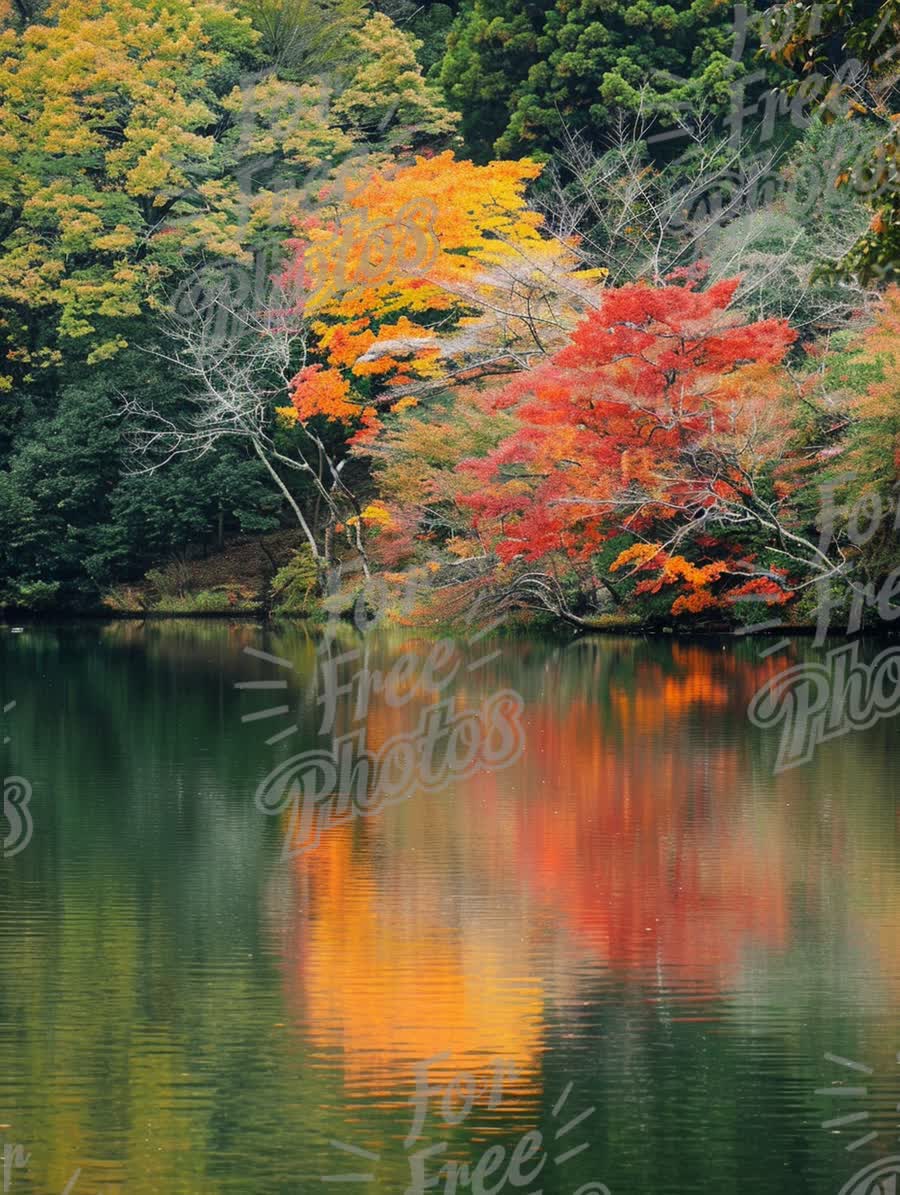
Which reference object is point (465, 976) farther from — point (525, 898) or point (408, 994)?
point (525, 898)

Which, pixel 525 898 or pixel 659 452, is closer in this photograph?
pixel 525 898

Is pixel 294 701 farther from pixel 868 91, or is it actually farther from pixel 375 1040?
pixel 868 91

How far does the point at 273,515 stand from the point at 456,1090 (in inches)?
1247

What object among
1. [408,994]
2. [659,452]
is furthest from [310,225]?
[408,994]

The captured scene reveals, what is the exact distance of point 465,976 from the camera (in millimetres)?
8383

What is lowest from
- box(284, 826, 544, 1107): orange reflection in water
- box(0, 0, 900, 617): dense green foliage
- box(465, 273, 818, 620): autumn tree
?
box(284, 826, 544, 1107): orange reflection in water

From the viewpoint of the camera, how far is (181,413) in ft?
122

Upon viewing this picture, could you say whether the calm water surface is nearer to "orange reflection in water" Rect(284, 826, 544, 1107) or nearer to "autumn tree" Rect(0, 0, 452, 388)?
"orange reflection in water" Rect(284, 826, 544, 1107)

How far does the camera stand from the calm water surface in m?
6.33

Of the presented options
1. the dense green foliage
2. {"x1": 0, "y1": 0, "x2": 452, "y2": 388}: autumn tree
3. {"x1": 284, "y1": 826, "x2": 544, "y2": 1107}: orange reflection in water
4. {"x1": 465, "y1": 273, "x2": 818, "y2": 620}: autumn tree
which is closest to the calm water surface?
{"x1": 284, "y1": 826, "x2": 544, "y2": 1107}: orange reflection in water

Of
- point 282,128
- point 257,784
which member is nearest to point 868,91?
point 282,128

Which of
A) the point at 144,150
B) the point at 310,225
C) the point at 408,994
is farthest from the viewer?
the point at 144,150

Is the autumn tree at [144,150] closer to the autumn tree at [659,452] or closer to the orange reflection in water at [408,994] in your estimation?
the autumn tree at [659,452]

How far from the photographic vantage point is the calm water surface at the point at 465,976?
6328 mm
